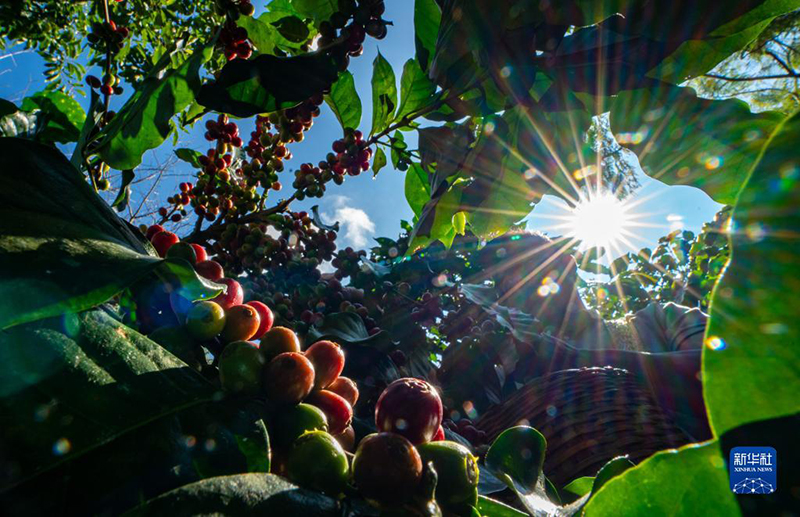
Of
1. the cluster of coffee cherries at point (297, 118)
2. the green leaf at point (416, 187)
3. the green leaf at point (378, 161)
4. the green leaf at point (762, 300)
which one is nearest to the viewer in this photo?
the green leaf at point (762, 300)

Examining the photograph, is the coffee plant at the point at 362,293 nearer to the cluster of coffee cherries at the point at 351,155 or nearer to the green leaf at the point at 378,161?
the cluster of coffee cherries at the point at 351,155

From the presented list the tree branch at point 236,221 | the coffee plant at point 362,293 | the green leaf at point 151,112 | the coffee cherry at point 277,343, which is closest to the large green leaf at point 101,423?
the coffee plant at point 362,293

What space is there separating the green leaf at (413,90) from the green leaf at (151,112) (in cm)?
59

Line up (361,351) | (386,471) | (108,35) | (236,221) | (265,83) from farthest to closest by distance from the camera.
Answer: (236,221)
(361,351)
(108,35)
(265,83)
(386,471)

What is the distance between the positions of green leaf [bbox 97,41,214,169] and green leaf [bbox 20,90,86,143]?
452mm

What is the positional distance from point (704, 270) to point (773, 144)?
3872 mm

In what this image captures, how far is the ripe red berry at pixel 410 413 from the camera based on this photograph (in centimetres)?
49

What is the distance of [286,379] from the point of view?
512mm

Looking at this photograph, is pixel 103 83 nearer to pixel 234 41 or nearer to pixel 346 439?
pixel 234 41

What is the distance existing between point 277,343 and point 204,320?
105 mm

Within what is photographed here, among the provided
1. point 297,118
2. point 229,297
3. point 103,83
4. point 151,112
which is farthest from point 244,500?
point 103,83

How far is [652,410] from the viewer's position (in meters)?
1.12

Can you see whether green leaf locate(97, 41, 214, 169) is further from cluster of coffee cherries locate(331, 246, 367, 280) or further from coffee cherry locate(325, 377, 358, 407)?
cluster of coffee cherries locate(331, 246, 367, 280)

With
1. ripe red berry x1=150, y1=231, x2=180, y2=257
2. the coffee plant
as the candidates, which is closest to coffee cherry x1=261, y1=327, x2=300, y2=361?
the coffee plant
